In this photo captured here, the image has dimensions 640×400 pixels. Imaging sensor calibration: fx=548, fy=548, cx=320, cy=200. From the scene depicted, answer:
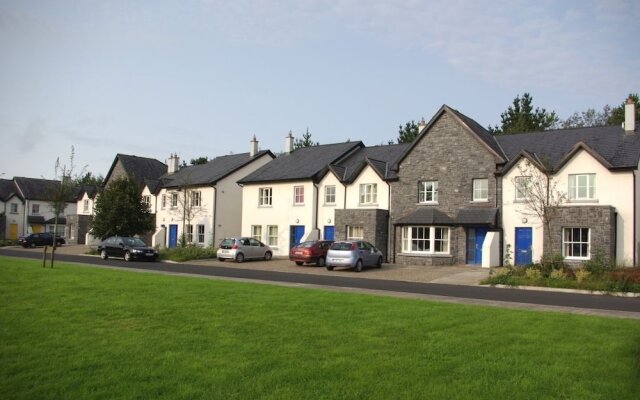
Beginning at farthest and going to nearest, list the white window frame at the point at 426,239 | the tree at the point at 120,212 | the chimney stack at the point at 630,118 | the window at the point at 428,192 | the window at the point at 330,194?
1. the tree at the point at 120,212
2. the window at the point at 330,194
3. the window at the point at 428,192
4. the white window frame at the point at 426,239
5. the chimney stack at the point at 630,118

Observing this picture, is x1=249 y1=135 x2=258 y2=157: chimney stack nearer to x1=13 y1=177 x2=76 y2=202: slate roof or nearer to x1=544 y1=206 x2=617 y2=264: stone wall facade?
x1=544 y1=206 x2=617 y2=264: stone wall facade

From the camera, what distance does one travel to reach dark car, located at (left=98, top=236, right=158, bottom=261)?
110 feet

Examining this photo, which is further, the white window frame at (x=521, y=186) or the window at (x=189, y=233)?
the window at (x=189, y=233)

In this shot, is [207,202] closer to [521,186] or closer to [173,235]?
[173,235]

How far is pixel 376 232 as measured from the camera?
32938 millimetres

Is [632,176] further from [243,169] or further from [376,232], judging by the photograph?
[243,169]

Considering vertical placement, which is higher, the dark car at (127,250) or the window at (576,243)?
the window at (576,243)

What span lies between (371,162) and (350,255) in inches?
366

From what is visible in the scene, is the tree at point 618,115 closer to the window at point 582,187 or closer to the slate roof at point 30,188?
the window at point 582,187

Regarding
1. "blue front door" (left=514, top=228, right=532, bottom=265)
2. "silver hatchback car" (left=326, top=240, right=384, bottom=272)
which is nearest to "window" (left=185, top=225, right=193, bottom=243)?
"silver hatchback car" (left=326, top=240, right=384, bottom=272)

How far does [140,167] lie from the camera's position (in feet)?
190

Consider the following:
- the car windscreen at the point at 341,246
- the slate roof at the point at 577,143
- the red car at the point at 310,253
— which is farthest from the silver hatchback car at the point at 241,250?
the slate roof at the point at 577,143

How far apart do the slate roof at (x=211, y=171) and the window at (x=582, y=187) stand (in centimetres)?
2612

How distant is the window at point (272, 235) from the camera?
40125 millimetres
